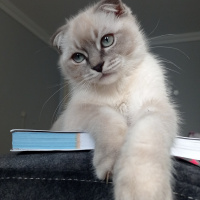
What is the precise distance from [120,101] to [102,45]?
24 cm

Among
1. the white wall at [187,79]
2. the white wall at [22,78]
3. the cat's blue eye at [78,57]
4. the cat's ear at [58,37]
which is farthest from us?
the white wall at [187,79]

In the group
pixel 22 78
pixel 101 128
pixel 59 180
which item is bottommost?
pixel 59 180

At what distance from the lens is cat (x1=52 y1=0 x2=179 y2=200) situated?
53 centimetres

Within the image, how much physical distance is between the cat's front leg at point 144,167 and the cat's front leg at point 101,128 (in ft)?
0.10

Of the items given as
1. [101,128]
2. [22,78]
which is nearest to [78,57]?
[101,128]

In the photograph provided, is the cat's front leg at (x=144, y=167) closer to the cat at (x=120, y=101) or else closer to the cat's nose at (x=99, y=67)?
the cat at (x=120, y=101)

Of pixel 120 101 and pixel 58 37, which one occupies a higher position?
pixel 58 37

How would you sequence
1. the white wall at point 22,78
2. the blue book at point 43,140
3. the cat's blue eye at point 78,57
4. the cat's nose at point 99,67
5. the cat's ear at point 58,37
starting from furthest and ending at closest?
1. the white wall at point 22,78
2. the cat's ear at point 58,37
3. the cat's blue eye at point 78,57
4. the cat's nose at point 99,67
5. the blue book at point 43,140

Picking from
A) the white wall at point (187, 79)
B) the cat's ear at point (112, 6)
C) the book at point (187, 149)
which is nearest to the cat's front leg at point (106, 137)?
the book at point (187, 149)

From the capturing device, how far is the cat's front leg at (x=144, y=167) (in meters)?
0.49

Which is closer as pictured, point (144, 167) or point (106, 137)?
point (144, 167)

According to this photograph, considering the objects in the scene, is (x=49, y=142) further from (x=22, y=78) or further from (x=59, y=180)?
(x=22, y=78)

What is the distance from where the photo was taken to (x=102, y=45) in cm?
99

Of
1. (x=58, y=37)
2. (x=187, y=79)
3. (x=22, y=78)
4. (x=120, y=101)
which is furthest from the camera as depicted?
(x=187, y=79)
